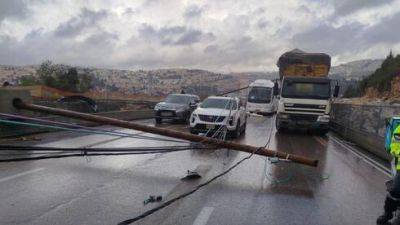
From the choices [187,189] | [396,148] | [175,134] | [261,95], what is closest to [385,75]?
[261,95]

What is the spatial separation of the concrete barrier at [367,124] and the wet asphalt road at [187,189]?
358 cm

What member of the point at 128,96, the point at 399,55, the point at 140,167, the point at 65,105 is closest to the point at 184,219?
the point at 140,167

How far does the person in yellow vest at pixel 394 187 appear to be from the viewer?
→ 6.58 m

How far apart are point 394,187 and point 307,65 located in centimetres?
2344

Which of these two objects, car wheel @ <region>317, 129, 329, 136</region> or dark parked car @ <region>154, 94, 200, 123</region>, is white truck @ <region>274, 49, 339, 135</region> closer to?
car wheel @ <region>317, 129, 329, 136</region>

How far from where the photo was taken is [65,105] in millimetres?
25703

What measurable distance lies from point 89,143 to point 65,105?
9207 millimetres

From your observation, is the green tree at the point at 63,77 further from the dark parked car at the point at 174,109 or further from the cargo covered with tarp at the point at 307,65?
the cargo covered with tarp at the point at 307,65

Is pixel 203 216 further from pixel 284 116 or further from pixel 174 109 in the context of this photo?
pixel 174 109

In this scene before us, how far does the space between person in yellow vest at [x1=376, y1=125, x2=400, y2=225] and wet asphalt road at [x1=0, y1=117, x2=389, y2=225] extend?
0.57 metres

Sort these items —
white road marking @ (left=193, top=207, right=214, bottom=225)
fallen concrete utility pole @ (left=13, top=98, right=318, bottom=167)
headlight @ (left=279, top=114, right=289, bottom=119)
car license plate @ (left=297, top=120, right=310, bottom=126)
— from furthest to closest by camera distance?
headlight @ (left=279, top=114, right=289, bottom=119) → car license plate @ (left=297, top=120, right=310, bottom=126) → fallen concrete utility pole @ (left=13, top=98, right=318, bottom=167) → white road marking @ (left=193, top=207, right=214, bottom=225)

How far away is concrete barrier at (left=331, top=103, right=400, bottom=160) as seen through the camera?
1735cm

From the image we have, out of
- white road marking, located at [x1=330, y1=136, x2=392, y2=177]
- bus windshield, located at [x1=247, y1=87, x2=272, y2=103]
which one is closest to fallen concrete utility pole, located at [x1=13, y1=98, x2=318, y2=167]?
white road marking, located at [x1=330, y1=136, x2=392, y2=177]

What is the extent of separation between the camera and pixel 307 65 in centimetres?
2962
